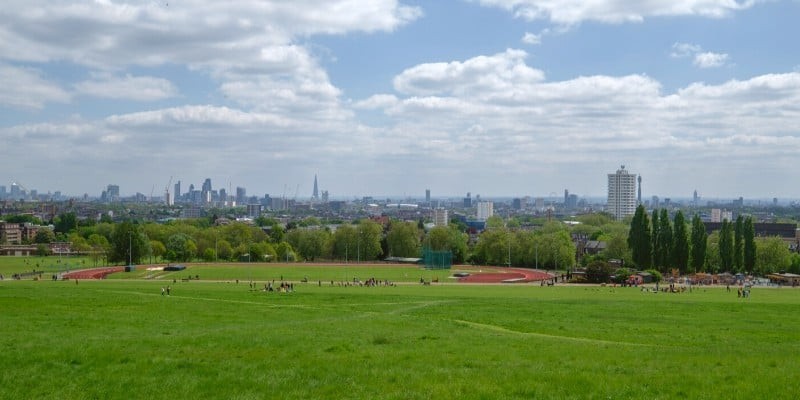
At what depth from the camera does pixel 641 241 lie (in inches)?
4227

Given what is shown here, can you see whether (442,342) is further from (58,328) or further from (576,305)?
(576,305)

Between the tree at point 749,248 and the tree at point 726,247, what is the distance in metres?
2.22

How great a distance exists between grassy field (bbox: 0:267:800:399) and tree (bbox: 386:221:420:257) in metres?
114

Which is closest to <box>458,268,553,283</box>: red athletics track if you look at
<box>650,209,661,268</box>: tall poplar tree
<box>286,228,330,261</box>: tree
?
<box>650,209,661,268</box>: tall poplar tree

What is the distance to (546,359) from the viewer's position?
69.6 feet

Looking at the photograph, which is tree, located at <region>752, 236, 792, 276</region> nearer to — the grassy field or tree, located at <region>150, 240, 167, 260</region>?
the grassy field

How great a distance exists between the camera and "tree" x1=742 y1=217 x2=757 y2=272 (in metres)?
108

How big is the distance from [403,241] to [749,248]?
69.1 m

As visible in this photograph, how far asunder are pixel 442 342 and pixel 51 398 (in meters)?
12.9

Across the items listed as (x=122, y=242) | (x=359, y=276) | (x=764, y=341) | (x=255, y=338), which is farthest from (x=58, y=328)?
(x=122, y=242)

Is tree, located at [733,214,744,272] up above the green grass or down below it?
above

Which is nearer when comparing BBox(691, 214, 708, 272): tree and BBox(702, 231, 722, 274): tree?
BBox(691, 214, 708, 272): tree

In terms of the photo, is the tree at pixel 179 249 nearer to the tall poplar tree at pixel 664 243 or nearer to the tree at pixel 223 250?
the tree at pixel 223 250

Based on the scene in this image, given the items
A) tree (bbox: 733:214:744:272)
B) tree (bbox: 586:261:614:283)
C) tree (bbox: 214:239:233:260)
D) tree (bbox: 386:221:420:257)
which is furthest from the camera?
tree (bbox: 386:221:420:257)
